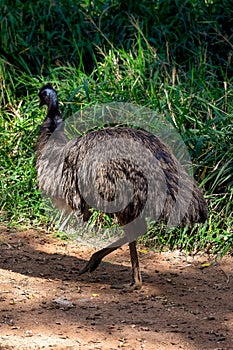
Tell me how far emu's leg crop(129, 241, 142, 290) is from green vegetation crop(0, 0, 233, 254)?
2.55 ft

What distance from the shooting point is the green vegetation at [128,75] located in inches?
250

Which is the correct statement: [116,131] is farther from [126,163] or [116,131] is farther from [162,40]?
[162,40]

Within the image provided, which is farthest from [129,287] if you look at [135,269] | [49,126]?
[49,126]

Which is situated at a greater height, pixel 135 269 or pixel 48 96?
pixel 48 96

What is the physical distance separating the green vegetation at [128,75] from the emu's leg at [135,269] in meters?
0.78

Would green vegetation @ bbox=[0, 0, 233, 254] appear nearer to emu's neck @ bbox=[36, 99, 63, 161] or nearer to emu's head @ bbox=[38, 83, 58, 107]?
emu's head @ bbox=[38, 83, 58, 107]

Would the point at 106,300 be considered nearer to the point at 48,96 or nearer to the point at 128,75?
the point at 48,96

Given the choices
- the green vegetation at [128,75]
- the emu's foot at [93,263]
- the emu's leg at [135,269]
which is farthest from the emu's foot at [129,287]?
the green vegetation at [128,75]

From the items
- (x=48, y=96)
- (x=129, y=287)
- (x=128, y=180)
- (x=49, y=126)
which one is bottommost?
(x=129, y=287)

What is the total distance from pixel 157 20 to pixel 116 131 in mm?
3223

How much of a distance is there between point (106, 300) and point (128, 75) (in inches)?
108

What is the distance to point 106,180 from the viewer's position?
5137mm

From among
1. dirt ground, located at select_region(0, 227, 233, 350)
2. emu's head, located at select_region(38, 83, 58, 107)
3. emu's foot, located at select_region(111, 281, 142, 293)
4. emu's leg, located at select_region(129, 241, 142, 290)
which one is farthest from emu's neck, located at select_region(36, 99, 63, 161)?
emu's foot, located at select_region(111, 281, 142, 293)

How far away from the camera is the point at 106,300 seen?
16.9 ft
